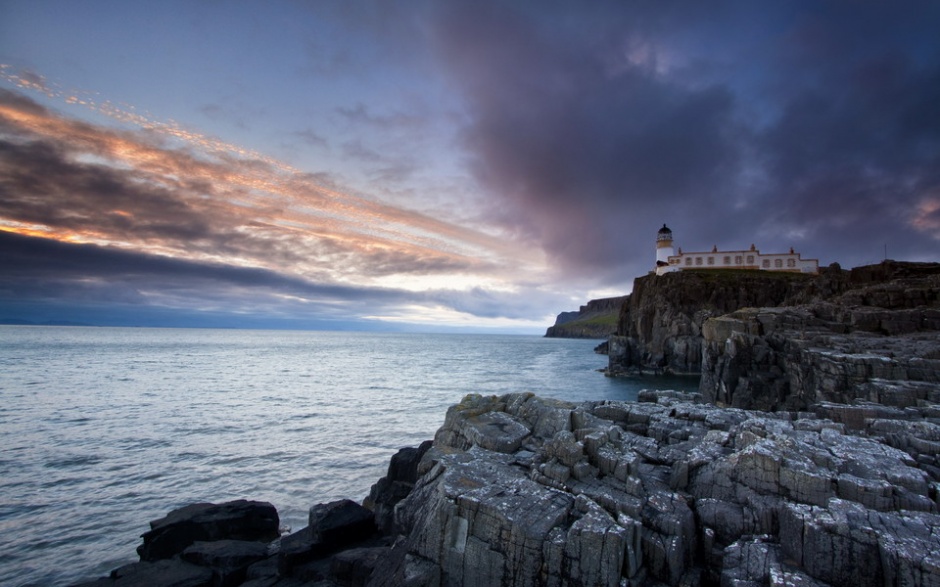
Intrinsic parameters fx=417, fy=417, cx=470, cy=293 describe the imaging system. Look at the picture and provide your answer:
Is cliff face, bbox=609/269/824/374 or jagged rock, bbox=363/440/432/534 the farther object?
cliff face, bbox=609/269/824/374

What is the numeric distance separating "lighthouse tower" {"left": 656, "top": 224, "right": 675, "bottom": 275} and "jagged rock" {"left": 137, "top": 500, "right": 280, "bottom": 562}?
124649 millimetres

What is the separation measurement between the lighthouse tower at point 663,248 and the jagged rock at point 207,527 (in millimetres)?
124649

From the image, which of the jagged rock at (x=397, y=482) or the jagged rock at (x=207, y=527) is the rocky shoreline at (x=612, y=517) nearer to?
Result: the jagged rock at (x=207, y=527)

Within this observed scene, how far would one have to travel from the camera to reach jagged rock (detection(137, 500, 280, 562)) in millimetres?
16484

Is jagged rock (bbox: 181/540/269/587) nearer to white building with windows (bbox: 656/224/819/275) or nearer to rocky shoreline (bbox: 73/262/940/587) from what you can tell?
rocky shoreline (bbox: 73/262/940/587)

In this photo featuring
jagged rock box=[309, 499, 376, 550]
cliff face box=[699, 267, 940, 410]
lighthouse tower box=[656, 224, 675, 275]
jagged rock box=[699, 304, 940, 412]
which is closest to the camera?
jagged rock box=[309, 499, 376, 550]

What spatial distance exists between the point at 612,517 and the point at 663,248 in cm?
13118

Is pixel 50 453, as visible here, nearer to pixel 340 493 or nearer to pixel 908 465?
pixel 340 493

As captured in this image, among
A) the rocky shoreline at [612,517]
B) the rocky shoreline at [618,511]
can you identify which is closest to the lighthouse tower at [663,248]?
the rocky shoreline at [618,511]

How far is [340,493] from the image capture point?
916 inches

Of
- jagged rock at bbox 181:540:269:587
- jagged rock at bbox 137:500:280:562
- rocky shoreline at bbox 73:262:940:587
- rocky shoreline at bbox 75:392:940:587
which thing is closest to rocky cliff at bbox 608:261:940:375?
rocky shoreline at bbox 73:262:940:587

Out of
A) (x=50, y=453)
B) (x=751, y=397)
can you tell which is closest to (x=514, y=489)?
(x=50, y=453)

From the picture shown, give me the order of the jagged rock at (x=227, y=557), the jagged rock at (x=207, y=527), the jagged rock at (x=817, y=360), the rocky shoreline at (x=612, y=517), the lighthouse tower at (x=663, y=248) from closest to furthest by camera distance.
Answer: the rocky shoreline at (x=612, y=517) → the jagged rock at (x=227, y=557) → the jagged rock at (x=207, y=527) → the jagged rock at (x=817, y=360) → the lighthouse tower at (x=663, y=248)

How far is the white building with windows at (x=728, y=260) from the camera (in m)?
110
